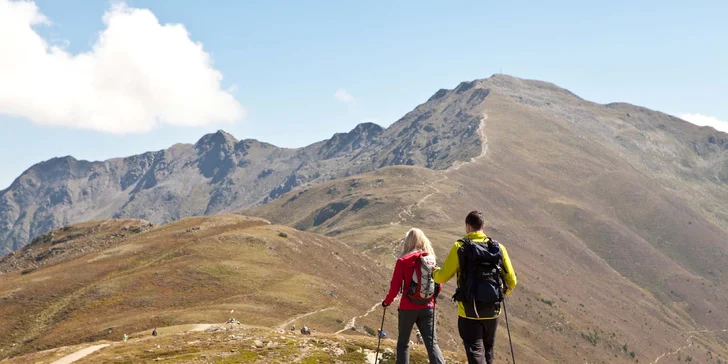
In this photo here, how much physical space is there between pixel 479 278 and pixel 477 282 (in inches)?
5.1

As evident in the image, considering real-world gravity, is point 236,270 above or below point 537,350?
above

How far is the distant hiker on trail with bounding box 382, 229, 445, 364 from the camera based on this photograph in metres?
16.1

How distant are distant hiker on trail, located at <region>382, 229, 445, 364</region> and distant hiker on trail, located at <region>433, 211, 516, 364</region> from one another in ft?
3.16

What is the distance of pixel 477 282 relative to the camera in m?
14.8

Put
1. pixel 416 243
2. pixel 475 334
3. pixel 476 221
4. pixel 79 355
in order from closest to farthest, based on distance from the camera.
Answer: pixel 475 334 < pixel 476 221 < pixel 416 243 < pixel 79 355

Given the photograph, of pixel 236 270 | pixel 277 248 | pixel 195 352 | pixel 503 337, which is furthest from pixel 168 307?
pixel 503 337

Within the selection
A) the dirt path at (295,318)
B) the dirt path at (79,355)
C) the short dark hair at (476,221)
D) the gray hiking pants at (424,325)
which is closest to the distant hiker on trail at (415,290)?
the gray hiking pants at (424,325)

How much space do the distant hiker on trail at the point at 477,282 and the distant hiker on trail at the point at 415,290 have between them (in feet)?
3.16

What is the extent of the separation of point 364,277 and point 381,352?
297 ft

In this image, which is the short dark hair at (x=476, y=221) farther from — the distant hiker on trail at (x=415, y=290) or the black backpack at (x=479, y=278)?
the distant hiker on trail at (x=415, y=290)

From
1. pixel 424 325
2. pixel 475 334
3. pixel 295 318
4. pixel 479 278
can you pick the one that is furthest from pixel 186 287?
pixel 479 278

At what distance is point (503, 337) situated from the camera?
128 metres

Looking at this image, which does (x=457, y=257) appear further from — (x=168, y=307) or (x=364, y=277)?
(x=364, y=277)

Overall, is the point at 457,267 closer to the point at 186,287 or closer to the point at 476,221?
the point at 476,221
